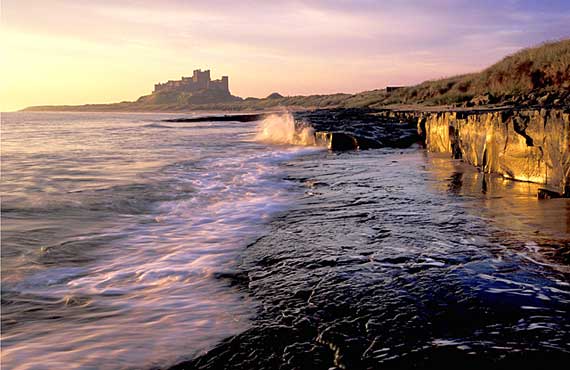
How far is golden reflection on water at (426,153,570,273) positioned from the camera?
369cm

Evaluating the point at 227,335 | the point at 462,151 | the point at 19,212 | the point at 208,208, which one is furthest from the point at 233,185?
the point at 227,335

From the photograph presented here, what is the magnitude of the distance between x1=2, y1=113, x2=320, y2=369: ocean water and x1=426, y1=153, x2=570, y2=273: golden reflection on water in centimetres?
227

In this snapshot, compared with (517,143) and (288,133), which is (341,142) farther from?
(517,143)

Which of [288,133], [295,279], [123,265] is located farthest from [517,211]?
[288,133]

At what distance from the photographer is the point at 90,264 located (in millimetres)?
4152

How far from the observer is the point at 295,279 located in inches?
128

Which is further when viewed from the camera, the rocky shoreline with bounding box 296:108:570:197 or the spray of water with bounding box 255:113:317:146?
the spray of water with bounding box 255:113:317:146

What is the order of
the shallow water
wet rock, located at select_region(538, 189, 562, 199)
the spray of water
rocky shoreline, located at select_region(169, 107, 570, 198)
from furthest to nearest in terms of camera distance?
the spray of water, rocky shoreline, located at select_region(169, 107, 570, 198), wet rock, located at select_region(538, 189, 562, 199), the shallow water

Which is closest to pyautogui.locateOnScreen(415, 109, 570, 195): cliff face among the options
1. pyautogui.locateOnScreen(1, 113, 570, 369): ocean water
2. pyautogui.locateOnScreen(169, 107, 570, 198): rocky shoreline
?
pyautogui.locateOnScreen(169, 107, 570, 198): rocky shoreline

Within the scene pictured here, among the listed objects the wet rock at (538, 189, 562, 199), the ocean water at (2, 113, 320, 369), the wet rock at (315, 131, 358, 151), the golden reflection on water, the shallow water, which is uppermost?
the wet rock at (315, 131, 358, 151)

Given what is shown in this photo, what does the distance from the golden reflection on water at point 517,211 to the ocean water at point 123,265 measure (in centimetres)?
227

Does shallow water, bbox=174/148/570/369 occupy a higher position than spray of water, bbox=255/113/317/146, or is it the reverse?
spray of water, bbox=255/113/317/146

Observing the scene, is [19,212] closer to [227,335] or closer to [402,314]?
[227,335]

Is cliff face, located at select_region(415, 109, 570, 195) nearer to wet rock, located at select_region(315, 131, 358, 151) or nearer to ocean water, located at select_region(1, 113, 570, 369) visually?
ocean water, located at select_region(1, 113, 570, 369)
